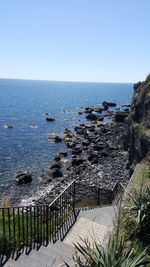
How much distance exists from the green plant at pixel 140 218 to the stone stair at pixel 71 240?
30.8 inches

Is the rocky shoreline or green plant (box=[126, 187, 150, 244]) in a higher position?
green plant (box=[126, 187, 150, 244])

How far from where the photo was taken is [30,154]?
1400 inches

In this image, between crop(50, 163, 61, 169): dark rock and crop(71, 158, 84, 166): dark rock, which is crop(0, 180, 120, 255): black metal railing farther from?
crop(71, 158, 84, 166): dark rock

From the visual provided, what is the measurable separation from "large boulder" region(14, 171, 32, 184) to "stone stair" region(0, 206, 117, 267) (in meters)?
16.1

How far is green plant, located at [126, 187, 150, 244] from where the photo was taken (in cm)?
773

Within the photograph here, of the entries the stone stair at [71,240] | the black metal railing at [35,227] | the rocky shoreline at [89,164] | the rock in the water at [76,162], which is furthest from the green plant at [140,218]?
the rock in the water at [76,162]

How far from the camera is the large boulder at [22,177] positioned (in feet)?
84.9

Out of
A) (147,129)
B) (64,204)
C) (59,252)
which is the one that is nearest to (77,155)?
(147,129)

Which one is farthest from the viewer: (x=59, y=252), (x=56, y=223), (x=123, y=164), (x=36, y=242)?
(x=123, y=164)

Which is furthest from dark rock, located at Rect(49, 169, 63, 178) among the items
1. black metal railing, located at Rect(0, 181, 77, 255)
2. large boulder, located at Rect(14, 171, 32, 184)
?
black metal railing, located at Rect(0, 181, 77, 255)

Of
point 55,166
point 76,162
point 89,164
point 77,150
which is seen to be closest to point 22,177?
point 55,166

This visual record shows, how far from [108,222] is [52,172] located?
19070 mm

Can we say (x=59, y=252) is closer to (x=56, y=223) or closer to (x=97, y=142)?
(x=56, y=223)

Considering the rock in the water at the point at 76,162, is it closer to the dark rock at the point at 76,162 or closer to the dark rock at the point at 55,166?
the dark rock at the point at 76,162
